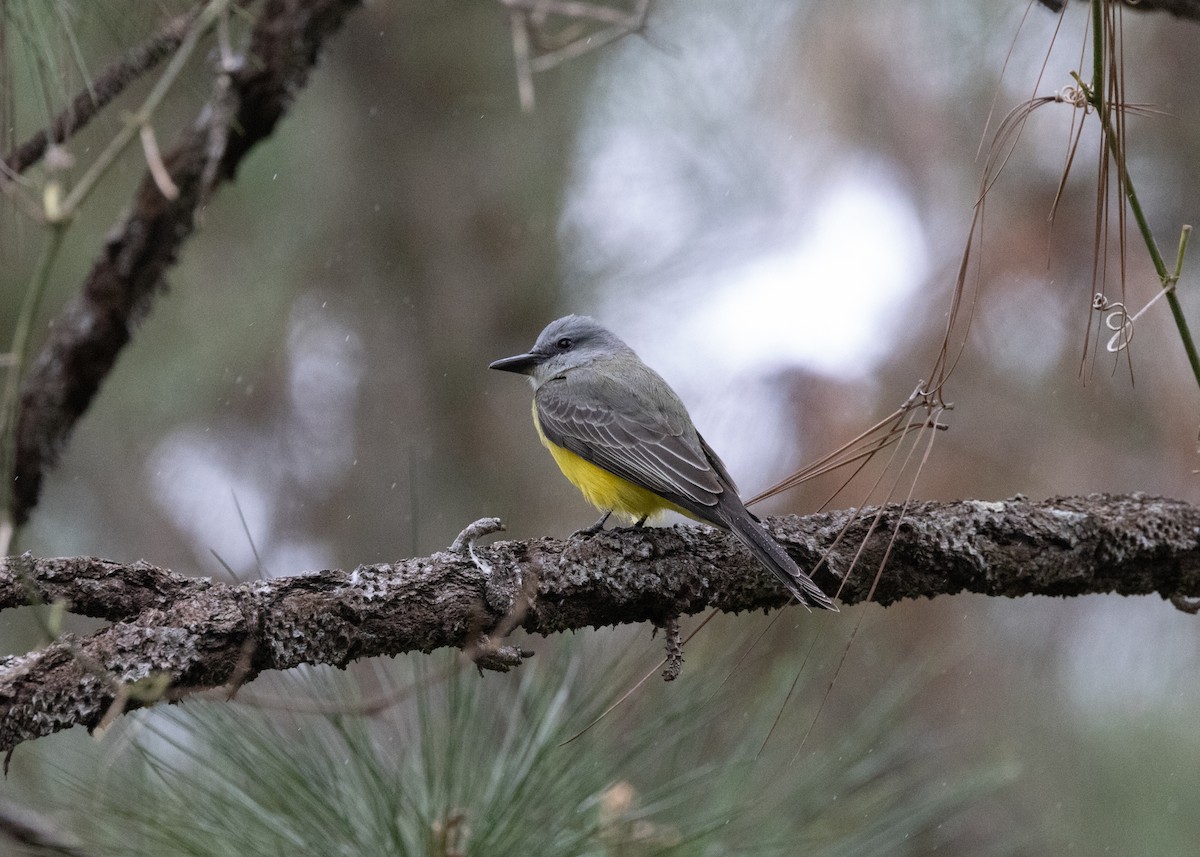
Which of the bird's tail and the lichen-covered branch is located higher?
the lichen-covered branch

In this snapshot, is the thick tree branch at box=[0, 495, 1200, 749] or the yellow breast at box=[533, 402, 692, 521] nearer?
the thick tree branch at box=[0, 495, 1200, 749]

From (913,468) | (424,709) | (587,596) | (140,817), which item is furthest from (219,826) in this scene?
(913,468)

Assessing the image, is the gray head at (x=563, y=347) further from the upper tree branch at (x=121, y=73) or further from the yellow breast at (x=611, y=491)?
the upper tree branch at (x=121, y=73)

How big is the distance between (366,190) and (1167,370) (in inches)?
182

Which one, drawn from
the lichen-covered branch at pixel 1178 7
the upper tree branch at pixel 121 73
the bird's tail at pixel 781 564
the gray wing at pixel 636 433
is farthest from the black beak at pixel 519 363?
the lichen-covered branch at pixel 1178 7

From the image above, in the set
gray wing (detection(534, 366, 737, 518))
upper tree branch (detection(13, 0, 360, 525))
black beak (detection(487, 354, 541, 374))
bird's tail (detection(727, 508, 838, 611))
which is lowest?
bird's tail (detection(727, 508, 838, 611))

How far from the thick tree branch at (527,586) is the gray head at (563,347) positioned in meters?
1.68

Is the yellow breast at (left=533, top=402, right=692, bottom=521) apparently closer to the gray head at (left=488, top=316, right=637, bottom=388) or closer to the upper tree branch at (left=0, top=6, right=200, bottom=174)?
the gray head at (left=488, top=316, right=637, bottom=388)

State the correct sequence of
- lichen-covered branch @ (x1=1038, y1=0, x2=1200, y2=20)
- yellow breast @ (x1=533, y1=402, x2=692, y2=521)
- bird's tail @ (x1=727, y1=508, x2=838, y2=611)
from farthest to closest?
yellow breast @ (x1=533, y1=402, x2=692, y2=521), lichen-covered branch @ (x1=1038, y1=0, x2=1200, y2=20), bird's tail @ (x1=727, y1=508, x2=838, y2=611)

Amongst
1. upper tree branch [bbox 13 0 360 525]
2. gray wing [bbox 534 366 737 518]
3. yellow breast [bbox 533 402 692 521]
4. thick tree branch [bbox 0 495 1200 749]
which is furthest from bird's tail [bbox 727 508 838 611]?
upper tree branch [bbox 13 0 360 525]

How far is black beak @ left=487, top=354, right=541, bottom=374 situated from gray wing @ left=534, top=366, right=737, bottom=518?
0.77 feet

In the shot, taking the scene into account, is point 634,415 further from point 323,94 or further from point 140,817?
point 323,94

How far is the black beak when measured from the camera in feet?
15.1

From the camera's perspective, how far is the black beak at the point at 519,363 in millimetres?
4594
